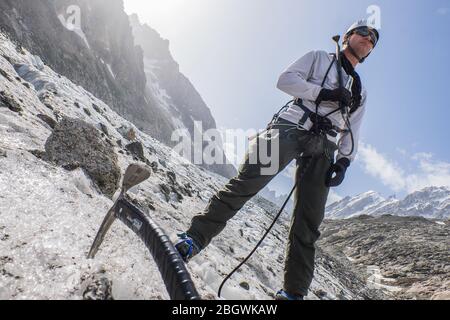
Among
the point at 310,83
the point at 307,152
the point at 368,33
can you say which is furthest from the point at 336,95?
the point at 368,33

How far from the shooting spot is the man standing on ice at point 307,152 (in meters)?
3.38

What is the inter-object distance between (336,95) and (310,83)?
34 cm

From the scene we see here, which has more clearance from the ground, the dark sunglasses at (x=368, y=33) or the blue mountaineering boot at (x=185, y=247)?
the dark sunglasses at (x=368, y=33)

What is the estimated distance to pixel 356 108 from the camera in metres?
4.11

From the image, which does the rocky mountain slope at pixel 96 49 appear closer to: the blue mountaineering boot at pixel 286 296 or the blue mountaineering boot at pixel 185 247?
the blue mountaineering boot at pixel 185 247

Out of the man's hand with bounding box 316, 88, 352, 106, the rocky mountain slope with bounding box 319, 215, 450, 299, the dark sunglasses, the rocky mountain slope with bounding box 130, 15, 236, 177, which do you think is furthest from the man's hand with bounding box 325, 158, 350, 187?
the rocky mountain slope with bounding box 130, 15, 236, 177

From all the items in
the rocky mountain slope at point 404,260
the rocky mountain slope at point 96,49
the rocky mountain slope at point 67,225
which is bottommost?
the rocky mountain slope at point 67,225

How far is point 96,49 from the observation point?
77.6 meters

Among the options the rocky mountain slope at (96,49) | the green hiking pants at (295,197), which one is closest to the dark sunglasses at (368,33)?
the green hiking pants at (295,197)

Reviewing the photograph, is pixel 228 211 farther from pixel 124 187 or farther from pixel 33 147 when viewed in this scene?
pixel 33 147

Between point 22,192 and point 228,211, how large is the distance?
2073 mm

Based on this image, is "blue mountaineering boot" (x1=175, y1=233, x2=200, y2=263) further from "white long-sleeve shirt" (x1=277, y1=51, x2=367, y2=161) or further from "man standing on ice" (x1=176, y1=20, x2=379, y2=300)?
"white long-sleeve shirt" (x1=277, y1=51, x2=367, y2=161)

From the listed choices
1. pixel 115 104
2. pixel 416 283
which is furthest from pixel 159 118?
pixel 416 283

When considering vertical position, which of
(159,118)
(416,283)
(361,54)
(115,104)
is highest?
(159,118)
